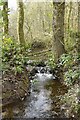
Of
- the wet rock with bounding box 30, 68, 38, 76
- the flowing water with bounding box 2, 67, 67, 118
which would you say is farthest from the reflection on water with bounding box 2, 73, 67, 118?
the wet rock with bounding box 30, 68, 38, 76

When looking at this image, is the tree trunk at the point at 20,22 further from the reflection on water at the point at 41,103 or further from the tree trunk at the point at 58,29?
the reflection on water at the point at 41,103

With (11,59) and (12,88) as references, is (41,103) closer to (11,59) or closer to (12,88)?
(12,88)

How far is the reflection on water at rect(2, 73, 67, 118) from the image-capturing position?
8.86 feet

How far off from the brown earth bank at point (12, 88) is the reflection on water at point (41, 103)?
3.5 inches

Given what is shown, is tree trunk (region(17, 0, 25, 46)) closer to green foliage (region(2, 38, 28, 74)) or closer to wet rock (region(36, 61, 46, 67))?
wet rock (region(36, 61, 46, 67))

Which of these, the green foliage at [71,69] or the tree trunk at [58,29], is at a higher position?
the tree trunk at [58,29]

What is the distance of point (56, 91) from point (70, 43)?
1.40 m

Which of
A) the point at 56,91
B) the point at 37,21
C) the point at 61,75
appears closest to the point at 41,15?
the point at 37,21

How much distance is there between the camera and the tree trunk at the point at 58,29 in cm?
449

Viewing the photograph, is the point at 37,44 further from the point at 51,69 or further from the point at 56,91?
the point at 56,91

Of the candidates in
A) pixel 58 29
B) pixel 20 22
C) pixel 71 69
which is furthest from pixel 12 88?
pixel 20 22

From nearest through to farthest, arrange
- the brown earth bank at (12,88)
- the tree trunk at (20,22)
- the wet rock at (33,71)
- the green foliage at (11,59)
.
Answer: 1. the brown earth bank at (12,88)
2. the green foliage at (11,59)
3. the wet rock at (33,71)
4. the tree trunk at (20,22)

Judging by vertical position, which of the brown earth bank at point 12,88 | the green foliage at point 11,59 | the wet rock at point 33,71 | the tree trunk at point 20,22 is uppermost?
the tree trunk at point 20,22

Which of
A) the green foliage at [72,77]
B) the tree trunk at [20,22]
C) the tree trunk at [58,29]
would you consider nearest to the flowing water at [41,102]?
the green foliage at [72,77]
